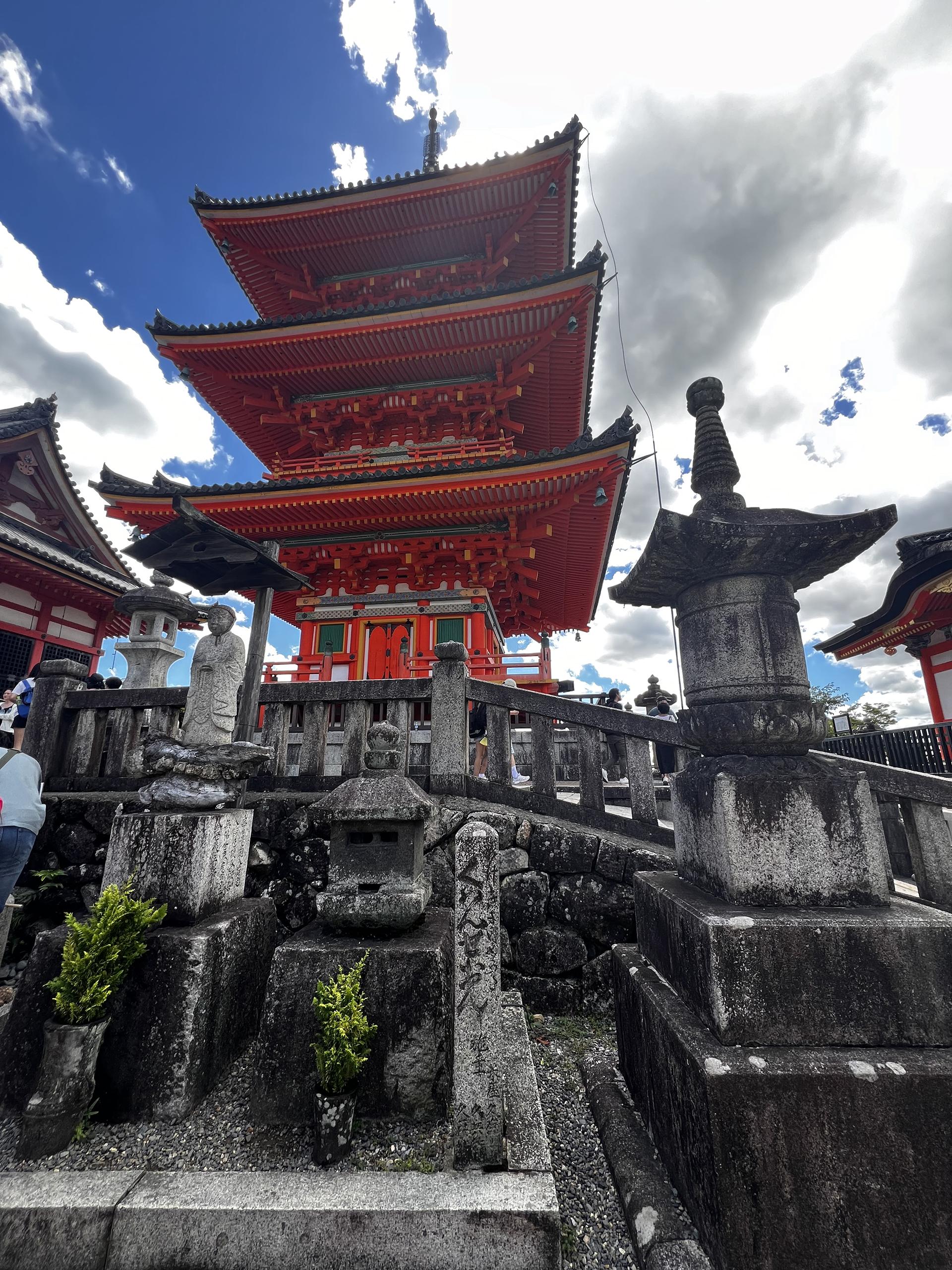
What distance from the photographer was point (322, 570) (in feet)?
37.0

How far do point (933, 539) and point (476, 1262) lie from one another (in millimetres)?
12184

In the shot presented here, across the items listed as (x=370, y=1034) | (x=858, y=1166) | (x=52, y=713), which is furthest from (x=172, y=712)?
(x=858, y=1166)

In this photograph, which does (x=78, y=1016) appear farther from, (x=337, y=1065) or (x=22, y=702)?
(x=22, y=702)

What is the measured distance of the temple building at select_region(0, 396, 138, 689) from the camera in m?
11.4

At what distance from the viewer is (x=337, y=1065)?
2.29 m

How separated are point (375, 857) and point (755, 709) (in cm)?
239

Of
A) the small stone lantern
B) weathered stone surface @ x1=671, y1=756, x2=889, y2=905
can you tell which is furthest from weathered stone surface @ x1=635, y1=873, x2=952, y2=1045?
the small stone lantern

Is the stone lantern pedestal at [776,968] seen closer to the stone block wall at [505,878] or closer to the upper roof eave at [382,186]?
the stone block wall at [505,878]

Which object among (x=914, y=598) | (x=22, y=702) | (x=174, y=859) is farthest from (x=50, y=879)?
(x=914, y=598)

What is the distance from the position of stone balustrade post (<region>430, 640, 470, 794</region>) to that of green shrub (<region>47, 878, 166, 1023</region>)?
2443 mm

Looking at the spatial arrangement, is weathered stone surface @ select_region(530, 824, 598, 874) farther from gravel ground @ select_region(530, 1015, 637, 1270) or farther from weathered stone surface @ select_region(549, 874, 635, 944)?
gravel ground @ select_region(530, 1015, 637, 1270)

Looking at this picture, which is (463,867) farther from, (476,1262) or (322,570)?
(322,570)

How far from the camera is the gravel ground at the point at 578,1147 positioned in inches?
78.9

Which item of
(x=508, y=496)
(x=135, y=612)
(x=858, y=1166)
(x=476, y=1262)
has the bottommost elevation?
(x=476, y=1262)
